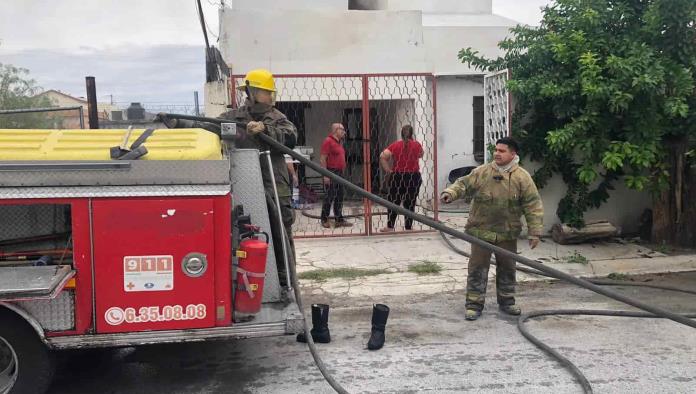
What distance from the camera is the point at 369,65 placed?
11.8 meters

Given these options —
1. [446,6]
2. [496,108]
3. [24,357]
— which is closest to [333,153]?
[496,108]

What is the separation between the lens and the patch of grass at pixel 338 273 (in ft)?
23.0

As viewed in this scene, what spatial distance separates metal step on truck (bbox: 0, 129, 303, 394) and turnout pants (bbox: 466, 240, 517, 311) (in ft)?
7.88

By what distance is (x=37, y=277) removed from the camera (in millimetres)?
3459

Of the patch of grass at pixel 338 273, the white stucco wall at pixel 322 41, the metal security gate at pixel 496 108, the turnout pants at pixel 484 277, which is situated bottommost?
the patch of grass at pixel 338 273

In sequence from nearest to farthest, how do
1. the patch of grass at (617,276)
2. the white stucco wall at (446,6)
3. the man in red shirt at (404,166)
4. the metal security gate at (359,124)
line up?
the patch of grass at (617,276)
the metal security gate at (359,124)
the man in red shirt at (404,166)
the white stucco wall at (446,6)

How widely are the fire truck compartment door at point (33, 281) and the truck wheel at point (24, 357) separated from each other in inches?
9.7

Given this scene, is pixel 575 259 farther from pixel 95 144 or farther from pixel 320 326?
pixel 95 144

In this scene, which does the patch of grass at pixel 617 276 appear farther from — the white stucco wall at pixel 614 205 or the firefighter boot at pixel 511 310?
the firefighter boot at pixel 511 310

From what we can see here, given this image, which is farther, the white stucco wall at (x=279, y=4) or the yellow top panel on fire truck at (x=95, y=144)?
the white stucco wall at (x=279, y=4)

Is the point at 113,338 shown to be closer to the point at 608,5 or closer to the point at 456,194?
the point at 456,194

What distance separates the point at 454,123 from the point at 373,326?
340 inches

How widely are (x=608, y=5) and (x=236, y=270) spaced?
21.3 feet

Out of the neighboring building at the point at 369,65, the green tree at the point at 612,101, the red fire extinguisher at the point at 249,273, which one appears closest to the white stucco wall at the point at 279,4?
the neighboring building at the point at 369,65
